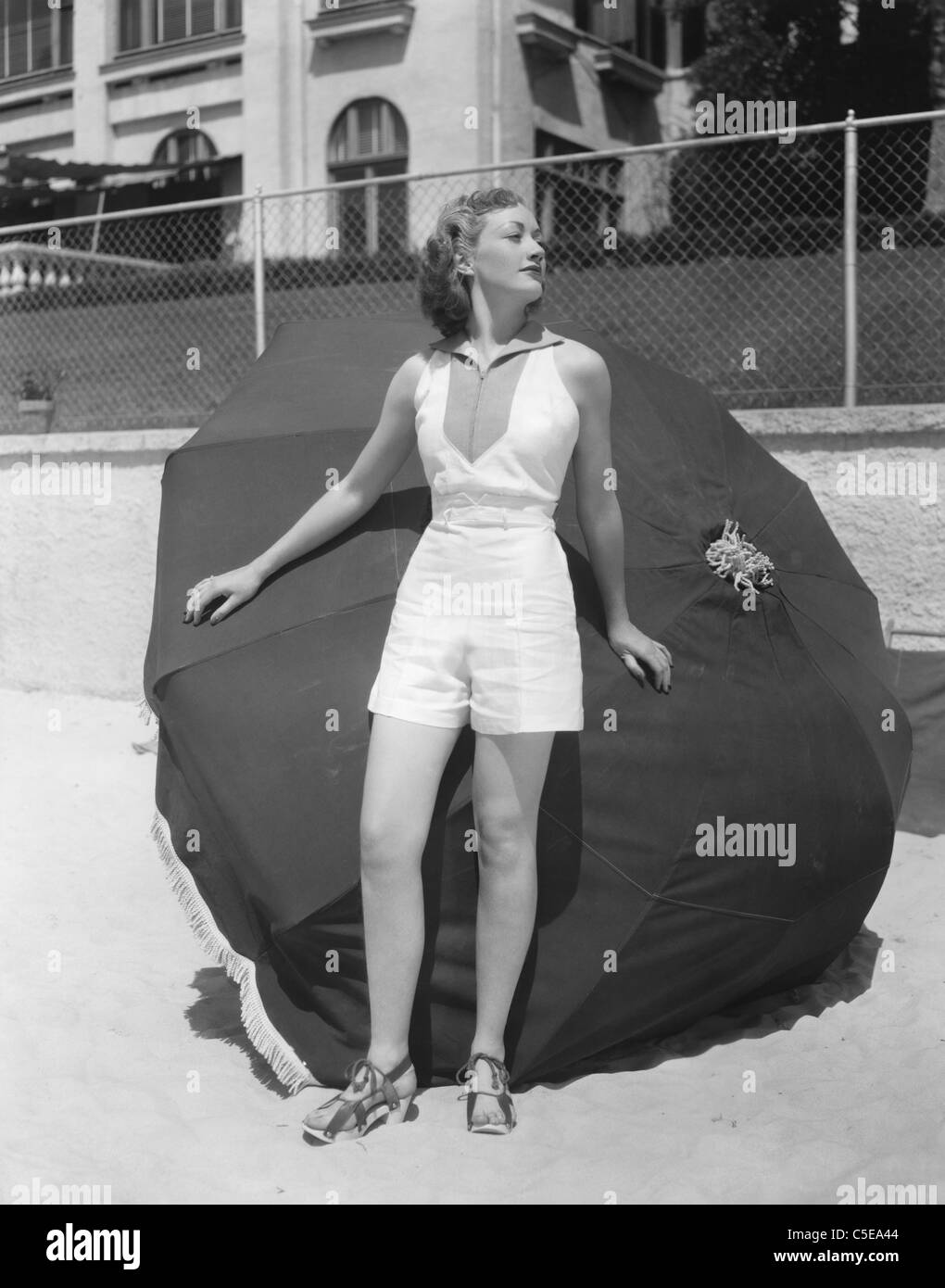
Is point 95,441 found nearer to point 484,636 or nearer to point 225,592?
point 225,592

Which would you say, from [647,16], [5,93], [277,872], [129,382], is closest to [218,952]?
[277,872]

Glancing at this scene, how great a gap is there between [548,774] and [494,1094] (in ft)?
2.66

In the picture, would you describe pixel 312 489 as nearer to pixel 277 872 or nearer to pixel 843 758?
pixel 277 872

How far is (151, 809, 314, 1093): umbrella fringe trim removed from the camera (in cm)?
373

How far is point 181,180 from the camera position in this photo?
21.2 meters

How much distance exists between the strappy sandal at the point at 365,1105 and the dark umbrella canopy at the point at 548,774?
160mm

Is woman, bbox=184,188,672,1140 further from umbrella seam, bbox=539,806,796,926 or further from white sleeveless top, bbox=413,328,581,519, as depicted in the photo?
umbrella seam, bbox=539,806,796,926

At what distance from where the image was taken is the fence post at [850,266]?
23.1 feet

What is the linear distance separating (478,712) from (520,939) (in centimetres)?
58

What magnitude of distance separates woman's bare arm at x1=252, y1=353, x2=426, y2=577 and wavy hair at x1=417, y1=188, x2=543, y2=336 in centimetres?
16

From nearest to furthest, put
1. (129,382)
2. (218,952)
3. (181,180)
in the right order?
(218,952) → (129,382) → (181,180)
